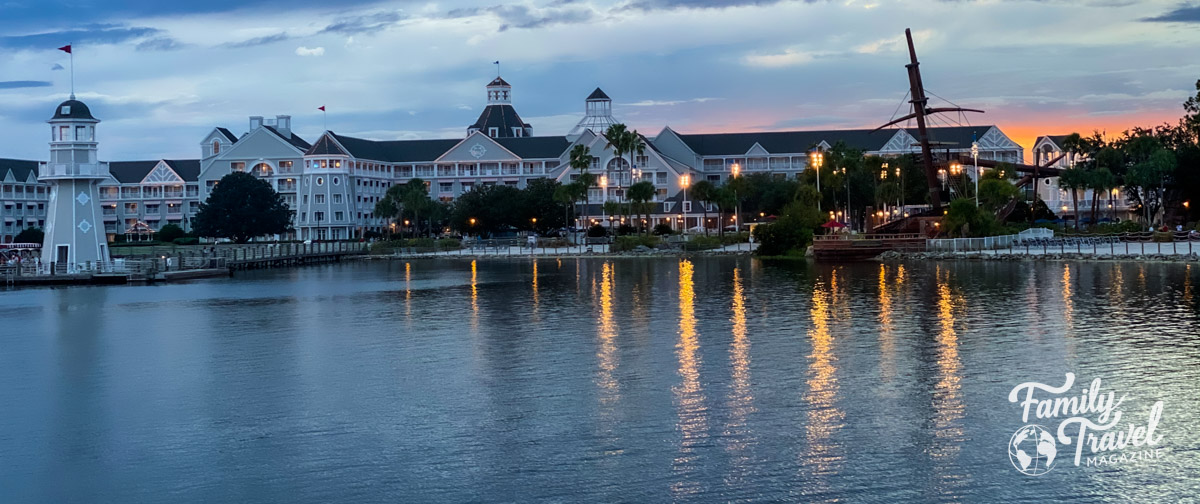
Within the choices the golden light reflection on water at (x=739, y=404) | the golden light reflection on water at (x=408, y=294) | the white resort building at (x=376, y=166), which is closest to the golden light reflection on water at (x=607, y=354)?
the golden light reflection on water at (x=739, y=404)

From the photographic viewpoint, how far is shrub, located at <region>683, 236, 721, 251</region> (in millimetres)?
105625

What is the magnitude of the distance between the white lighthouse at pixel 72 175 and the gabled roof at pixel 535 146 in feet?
292

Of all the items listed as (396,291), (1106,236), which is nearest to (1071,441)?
(396,291)

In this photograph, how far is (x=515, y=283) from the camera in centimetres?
6800

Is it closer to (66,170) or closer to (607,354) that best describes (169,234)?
(66,170)

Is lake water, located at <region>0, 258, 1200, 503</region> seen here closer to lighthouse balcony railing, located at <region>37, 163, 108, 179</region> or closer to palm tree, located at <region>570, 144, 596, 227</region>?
lighthouse balcony railing, located at <region>37, 163, 108, 179</region>

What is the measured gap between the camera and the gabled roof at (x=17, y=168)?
474ft

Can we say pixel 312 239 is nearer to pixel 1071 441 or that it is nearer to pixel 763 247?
pixel 763 247

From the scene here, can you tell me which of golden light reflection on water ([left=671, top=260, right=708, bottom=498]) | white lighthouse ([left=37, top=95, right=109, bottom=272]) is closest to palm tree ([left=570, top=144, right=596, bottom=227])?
white lighthouse ([left=37, top=95, right=109, bottom=272])

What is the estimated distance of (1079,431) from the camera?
21156 mm

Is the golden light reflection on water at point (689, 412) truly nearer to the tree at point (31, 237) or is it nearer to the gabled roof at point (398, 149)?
the tree at point (31, 237)

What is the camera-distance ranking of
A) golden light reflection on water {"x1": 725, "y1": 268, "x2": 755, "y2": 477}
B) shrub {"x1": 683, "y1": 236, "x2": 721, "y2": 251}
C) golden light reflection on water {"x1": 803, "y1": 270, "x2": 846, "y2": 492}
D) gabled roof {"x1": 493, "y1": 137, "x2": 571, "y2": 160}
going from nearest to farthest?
golden light reflection on water {"x1": 803, "y1": 270, "x2": 846, "y2": 492}
golden light reflection on water {"x1": 725, "y1": 268, "x2": 755, "y2": 477}
shrub {"x1": 683, "y1": 236, "x2": 721, "y2": 251}
gabled roof {"x1": 493, "y1": 137, "x2": 571, "y2": 160}

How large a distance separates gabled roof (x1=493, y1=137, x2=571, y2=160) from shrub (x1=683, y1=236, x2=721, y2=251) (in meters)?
53.5

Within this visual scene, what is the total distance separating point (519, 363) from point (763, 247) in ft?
211
